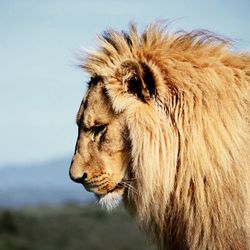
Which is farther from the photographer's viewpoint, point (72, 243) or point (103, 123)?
point (72, 243)

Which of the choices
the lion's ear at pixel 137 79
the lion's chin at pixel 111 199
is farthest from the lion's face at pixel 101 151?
the lion's ear at pixel 137 79

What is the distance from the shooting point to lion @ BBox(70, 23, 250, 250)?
433 cm

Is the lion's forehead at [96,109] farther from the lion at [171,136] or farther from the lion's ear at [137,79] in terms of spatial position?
the lion's ear at [137,79]

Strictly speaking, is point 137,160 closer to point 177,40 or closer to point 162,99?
point 162,99

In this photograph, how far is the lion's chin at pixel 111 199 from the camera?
4.73 m

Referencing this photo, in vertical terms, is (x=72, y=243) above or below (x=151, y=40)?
below

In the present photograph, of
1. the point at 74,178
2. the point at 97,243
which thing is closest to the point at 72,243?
the point at 97,243

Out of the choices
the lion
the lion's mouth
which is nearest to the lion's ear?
the lion

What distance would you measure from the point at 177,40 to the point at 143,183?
0.89m

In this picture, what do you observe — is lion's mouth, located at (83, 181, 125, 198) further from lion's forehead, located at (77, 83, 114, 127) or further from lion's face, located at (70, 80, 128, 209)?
lion's forehead, located at (77, 83, 114, 127)

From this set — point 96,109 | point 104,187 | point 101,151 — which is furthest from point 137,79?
point 104,187

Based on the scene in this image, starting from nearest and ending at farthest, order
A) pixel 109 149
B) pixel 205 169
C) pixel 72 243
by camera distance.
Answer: pixel 205 169 → pixel 109 149 → pixel 72 243

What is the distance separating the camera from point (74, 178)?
15.4 feet

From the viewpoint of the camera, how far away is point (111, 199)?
187 inches
